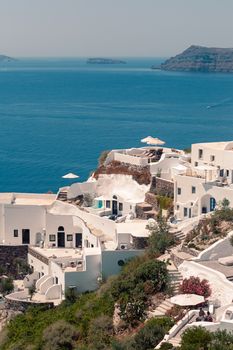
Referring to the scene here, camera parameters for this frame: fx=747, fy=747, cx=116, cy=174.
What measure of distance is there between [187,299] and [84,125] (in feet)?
273

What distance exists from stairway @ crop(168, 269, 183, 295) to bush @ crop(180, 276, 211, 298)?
1.45ft

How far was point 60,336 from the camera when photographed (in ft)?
94.8

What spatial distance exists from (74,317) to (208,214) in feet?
34.2

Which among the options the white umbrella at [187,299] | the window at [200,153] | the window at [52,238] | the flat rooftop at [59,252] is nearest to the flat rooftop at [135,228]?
the flat rooftop at [59,252]

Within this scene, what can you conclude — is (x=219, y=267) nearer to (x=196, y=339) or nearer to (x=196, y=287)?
(x=196, y=287)

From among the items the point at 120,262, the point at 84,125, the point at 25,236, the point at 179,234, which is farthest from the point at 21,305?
the point at 84,125

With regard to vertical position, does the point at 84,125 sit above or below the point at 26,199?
above

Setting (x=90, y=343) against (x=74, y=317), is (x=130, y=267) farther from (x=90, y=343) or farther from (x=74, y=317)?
(x=90, y=343)

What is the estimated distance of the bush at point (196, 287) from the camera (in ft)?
88.4

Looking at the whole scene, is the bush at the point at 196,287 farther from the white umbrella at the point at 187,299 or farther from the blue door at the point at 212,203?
the blue door at the point at 212,203

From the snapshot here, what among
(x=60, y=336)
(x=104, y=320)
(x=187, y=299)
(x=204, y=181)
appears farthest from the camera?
(x=204, y=181)

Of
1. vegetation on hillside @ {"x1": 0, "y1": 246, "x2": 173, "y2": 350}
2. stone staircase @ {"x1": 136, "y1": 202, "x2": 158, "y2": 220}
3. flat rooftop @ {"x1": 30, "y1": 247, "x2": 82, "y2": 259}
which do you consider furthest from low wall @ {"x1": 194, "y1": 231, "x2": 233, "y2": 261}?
flat rooftop @ {"x1": 30, "y1": 247, "x2": 82, "y2": 259}

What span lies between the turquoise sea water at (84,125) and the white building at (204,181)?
27.7 m

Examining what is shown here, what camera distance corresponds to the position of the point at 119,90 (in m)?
176
